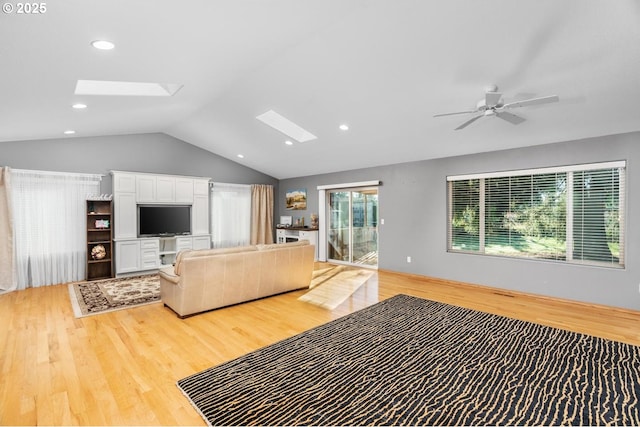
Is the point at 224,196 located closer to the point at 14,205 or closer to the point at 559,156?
the point at 14,205

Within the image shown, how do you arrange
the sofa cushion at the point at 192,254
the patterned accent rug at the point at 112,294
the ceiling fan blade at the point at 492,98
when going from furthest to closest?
1. the patterned accent rug at the point at 112,294
2. the sofa cushion at the point at 192,254
3. the ceiling fan blade at the point at 492,98

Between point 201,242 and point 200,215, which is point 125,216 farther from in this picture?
point 201,242

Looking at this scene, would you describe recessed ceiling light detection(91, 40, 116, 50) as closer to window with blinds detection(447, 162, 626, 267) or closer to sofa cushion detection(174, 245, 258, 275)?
sofa cushion detection(174, 245, 258, 275)

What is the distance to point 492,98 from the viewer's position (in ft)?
9.50

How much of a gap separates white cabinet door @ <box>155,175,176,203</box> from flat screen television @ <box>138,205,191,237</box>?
159mm

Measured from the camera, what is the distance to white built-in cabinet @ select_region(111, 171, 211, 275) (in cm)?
600

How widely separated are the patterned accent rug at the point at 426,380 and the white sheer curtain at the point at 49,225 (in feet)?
16.2

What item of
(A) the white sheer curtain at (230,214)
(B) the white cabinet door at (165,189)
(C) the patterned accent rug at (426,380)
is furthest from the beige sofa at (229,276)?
(A) the white sheer curtain at (230,214)

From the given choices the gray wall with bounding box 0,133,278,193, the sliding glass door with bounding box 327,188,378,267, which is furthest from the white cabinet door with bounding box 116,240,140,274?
the sliding glass door with bounding box 327,188,378,267

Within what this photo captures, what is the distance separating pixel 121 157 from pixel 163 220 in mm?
→ 1559

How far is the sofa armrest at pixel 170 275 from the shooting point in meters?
3.71

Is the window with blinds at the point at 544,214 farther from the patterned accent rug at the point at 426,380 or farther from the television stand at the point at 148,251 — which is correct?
the television stand at the point at 148,251

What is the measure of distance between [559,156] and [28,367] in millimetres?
6673

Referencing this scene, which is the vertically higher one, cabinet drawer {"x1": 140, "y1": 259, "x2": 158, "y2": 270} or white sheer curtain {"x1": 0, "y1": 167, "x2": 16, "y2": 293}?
white sheer curtain {"x1": 0, "y1": 167, "x2": 16, "y2": 293}
